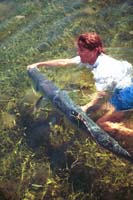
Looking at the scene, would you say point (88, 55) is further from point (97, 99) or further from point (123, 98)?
point (123, 98)

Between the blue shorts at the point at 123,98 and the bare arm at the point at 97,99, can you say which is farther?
the bare arm at the point at 97,99

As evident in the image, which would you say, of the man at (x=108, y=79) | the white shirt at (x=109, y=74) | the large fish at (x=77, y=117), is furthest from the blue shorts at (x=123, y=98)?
the large fish at (x=77, y=117)

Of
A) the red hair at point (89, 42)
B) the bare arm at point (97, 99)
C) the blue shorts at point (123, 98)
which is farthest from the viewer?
the bare arm at point (97, 99)

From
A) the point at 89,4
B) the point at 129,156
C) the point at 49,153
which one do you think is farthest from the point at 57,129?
the point at 89,4

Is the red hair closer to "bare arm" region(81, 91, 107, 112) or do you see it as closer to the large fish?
"bare arm" region(81, 91, 107, 112)

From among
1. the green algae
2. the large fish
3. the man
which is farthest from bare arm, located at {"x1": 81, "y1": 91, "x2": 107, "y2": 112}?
the green algae

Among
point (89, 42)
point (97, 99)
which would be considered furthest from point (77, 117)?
point (89, 42)

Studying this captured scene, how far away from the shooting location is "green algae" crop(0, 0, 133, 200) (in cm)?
555

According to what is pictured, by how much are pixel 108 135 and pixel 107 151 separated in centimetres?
30

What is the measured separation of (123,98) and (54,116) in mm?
1575

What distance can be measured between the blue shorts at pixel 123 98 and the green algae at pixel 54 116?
70 centimetres

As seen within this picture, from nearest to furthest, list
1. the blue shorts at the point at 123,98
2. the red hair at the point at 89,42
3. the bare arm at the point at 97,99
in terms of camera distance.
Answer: the blue shorts at the point at 123,98 → the red hair at the point at 89,42 → the bare arm at the point at 97,99

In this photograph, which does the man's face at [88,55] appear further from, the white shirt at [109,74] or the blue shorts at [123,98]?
the blue shorts at [123,98]

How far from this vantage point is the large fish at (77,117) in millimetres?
5500
